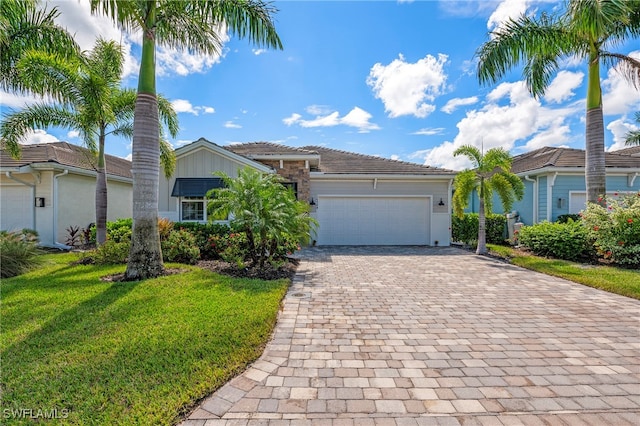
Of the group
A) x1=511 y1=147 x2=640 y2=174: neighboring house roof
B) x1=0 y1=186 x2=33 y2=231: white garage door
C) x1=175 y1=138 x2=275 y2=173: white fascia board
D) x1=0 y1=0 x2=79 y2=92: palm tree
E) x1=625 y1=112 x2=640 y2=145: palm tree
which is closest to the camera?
x1=0 y1=0 x2=79 y2=92: palm tree

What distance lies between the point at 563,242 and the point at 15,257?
1658 cm

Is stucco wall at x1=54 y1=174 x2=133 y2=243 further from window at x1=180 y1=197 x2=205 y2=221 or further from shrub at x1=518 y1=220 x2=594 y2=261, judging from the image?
shrub at x1=518 y1=220 x2=594 y2=261

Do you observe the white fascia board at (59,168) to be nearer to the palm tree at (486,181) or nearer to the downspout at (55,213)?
the downspout at (55,213)

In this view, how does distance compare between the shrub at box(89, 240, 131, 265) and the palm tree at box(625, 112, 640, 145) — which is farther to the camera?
the palm tree at box(625, 112, 640, 145)

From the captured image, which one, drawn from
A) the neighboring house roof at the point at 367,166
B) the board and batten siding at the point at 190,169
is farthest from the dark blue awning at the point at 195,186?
the neighboring house roof at the point at 367,166

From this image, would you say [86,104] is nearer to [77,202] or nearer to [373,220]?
[77,202]

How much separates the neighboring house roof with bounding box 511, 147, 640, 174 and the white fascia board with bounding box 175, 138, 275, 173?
43.5 feet

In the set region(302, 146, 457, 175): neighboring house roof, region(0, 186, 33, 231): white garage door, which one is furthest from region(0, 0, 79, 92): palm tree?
region(302, 146, 457, 175): neighboring house roof

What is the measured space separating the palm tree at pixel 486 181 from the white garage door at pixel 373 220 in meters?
2.80

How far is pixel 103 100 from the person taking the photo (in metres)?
9.05

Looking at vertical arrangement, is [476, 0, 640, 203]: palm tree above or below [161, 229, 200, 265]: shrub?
above

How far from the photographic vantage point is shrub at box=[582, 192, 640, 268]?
8.62 meters

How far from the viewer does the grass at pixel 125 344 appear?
258cm

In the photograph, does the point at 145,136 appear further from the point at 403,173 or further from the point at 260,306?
the point at 403,173
